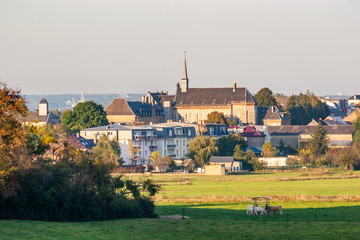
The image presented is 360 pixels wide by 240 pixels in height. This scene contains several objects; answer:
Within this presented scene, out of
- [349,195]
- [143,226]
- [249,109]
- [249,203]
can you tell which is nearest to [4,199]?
[143,226]

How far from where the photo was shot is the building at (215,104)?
178 metres

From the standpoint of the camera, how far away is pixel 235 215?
47688 mm

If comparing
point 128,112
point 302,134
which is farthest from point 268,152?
point 128,112

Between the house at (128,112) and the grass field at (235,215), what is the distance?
8367 cm

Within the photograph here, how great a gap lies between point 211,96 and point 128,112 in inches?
977

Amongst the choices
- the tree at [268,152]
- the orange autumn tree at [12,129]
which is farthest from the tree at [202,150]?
the orange autumn tree at [12,129]

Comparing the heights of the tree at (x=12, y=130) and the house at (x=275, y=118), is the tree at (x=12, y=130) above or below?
below

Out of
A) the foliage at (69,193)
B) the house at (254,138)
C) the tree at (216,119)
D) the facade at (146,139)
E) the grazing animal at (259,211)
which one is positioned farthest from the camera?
the tree at (216,119)

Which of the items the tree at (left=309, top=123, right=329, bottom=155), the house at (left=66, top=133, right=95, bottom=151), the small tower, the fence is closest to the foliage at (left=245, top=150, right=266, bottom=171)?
the tree at (left=309, top=123, right=329, bottom=155)

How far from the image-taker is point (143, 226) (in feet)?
122

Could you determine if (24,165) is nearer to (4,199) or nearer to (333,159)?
(4,199)

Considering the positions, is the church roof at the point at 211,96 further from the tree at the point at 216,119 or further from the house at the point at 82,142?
the house at the point at 82,142

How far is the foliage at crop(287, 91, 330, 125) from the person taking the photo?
182 metres

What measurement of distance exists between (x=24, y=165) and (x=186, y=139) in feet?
285
